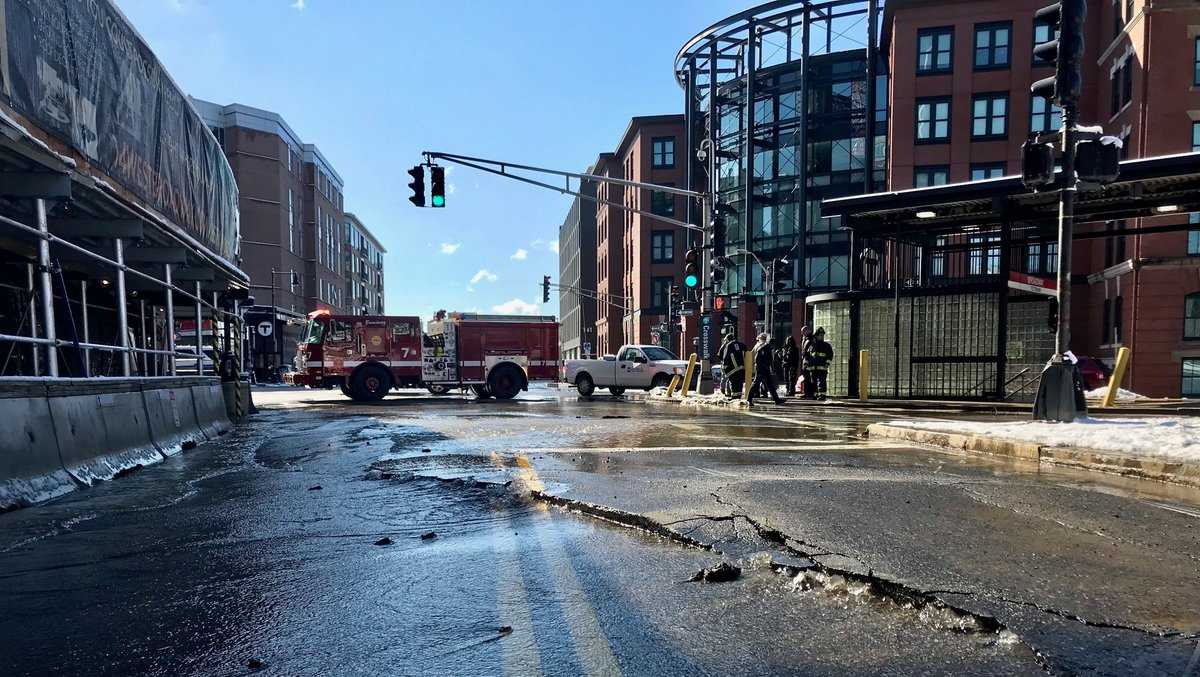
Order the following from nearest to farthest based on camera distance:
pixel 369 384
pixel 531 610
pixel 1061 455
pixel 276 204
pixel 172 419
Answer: pixel 531 610
pixel 1061 455
pixel 172 419
pixel 369 384
pixel 276 204

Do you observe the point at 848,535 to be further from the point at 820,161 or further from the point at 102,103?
the point at 820,161

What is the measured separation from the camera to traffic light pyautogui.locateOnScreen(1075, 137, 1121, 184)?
8.84m

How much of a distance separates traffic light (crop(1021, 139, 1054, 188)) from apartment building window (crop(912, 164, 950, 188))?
27079mm

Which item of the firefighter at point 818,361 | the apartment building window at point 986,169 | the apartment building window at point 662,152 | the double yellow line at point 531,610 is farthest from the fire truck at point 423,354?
the apartment building window at point 662,152

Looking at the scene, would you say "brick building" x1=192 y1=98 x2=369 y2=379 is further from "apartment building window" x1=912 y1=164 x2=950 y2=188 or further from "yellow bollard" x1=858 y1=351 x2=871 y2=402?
"apartment building window" x1=912 y1=164 x2=950 y2=188

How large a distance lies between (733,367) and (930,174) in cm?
2273

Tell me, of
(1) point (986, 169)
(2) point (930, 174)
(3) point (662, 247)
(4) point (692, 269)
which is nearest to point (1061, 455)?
(4) point (692, 269)

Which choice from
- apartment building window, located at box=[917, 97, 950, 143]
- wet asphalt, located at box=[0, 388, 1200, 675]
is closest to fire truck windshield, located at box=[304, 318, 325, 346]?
wet asphalt, located at box=[0, 388, 1200, 675]

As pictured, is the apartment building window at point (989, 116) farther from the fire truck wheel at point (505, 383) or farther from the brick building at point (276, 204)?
the brick building at point (276, 204)

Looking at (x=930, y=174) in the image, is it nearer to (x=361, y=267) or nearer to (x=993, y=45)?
(x=993, y=45)

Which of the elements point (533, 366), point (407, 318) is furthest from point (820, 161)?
point (407, 318)

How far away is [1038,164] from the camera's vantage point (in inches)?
355

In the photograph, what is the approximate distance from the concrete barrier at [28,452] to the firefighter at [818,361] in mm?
15136

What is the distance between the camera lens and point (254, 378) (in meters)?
33.5
